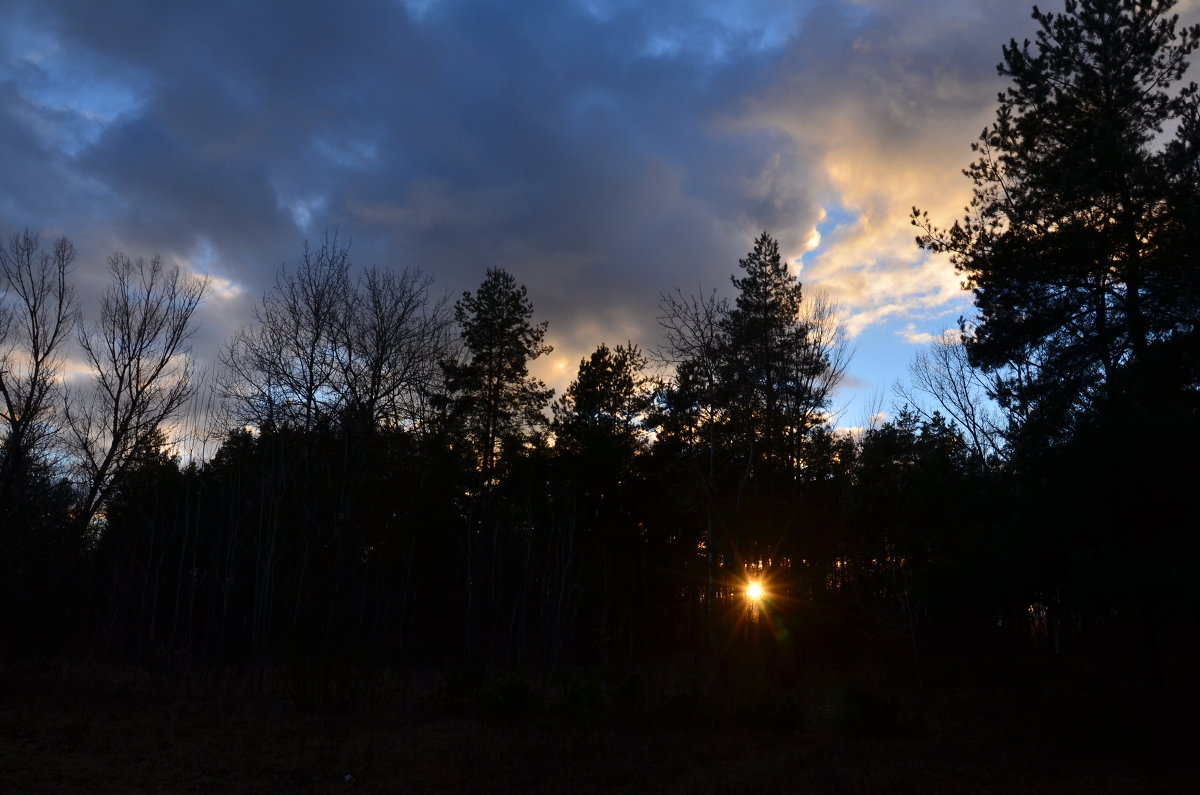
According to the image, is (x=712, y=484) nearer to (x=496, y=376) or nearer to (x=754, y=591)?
(x=754, y=591)

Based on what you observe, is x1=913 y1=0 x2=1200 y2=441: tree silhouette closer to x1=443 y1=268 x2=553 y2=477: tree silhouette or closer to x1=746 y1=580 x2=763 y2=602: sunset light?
x1=746 y1=580 x2=763 y2=602: sunset light

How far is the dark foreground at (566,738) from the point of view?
9375 mm

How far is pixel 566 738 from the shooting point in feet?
38.0

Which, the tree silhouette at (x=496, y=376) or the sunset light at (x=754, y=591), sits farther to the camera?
the tree silhouette at (x=496, y=376)

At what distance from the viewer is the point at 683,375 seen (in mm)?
20250

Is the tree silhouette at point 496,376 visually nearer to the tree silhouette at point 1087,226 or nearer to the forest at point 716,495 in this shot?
the forest at point 716,495

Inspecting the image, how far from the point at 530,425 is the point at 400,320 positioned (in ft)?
29.5

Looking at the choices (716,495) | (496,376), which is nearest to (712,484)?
(716,495)

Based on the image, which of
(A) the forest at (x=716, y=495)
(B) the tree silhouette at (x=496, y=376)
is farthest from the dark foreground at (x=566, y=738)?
(B) the tree silhouette at (x=496, y=376)

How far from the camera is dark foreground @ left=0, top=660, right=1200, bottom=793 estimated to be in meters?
9.38

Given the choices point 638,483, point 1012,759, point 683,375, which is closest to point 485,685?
point 683,375

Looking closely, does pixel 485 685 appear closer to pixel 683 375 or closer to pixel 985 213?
pixel 683 375

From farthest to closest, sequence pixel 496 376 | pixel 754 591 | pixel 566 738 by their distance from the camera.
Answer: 1. pixel 496 376
2. pixel 754 591
3. pixel 566 738

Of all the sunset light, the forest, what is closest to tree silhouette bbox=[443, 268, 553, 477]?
the forest
